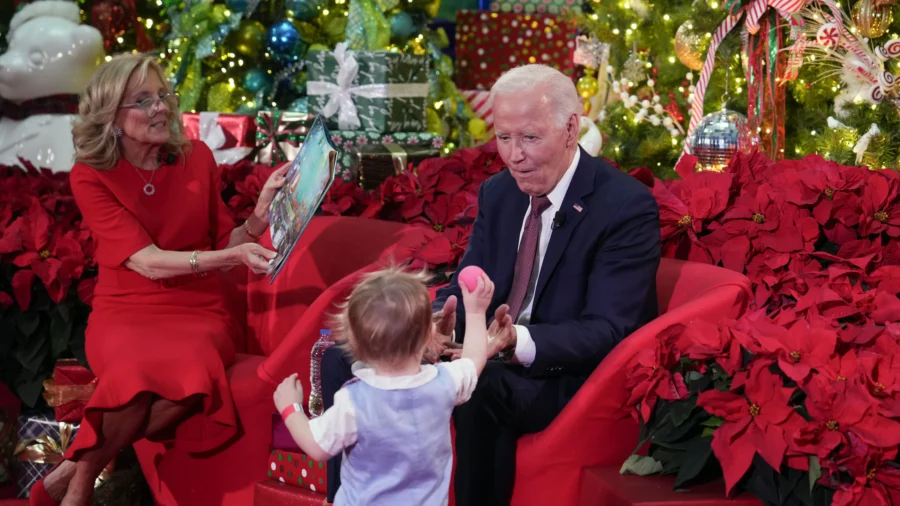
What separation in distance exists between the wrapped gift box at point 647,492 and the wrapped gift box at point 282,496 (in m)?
0.84

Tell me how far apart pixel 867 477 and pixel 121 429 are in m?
1.99

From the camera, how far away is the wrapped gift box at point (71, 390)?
3.37 meters

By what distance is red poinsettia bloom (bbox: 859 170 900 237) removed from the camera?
2990 millimetres

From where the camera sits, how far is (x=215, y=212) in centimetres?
353

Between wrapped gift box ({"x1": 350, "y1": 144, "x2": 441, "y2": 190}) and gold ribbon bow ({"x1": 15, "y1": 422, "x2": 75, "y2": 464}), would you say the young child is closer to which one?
gold ribbon bow ({"x1": 15, "y1": 422, "x2": 75, "y2": 464})

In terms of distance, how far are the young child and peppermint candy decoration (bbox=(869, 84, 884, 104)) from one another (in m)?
3.36

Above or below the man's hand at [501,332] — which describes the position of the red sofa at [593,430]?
below

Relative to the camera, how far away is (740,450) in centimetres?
206

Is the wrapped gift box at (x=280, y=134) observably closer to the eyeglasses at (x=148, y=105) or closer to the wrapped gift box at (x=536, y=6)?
the eyeglasses at (x=148, y=105)

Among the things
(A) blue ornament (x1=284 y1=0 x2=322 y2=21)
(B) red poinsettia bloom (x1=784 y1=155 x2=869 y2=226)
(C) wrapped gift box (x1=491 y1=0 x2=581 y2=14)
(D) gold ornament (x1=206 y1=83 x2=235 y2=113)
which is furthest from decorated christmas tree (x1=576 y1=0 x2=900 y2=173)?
(D) gold ornament (x1=206 y1=83 x2=235 y2=113)

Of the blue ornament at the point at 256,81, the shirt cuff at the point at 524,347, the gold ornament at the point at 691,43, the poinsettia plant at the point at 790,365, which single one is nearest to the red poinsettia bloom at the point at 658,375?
the poinsettia plant at the point at 790,365

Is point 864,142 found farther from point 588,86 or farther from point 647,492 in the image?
point 647,492

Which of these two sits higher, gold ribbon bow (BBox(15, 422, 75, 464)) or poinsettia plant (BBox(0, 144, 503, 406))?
poinsettia plant (BBox(0, 144, 503, 406))

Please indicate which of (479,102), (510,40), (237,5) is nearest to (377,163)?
(237,5)
